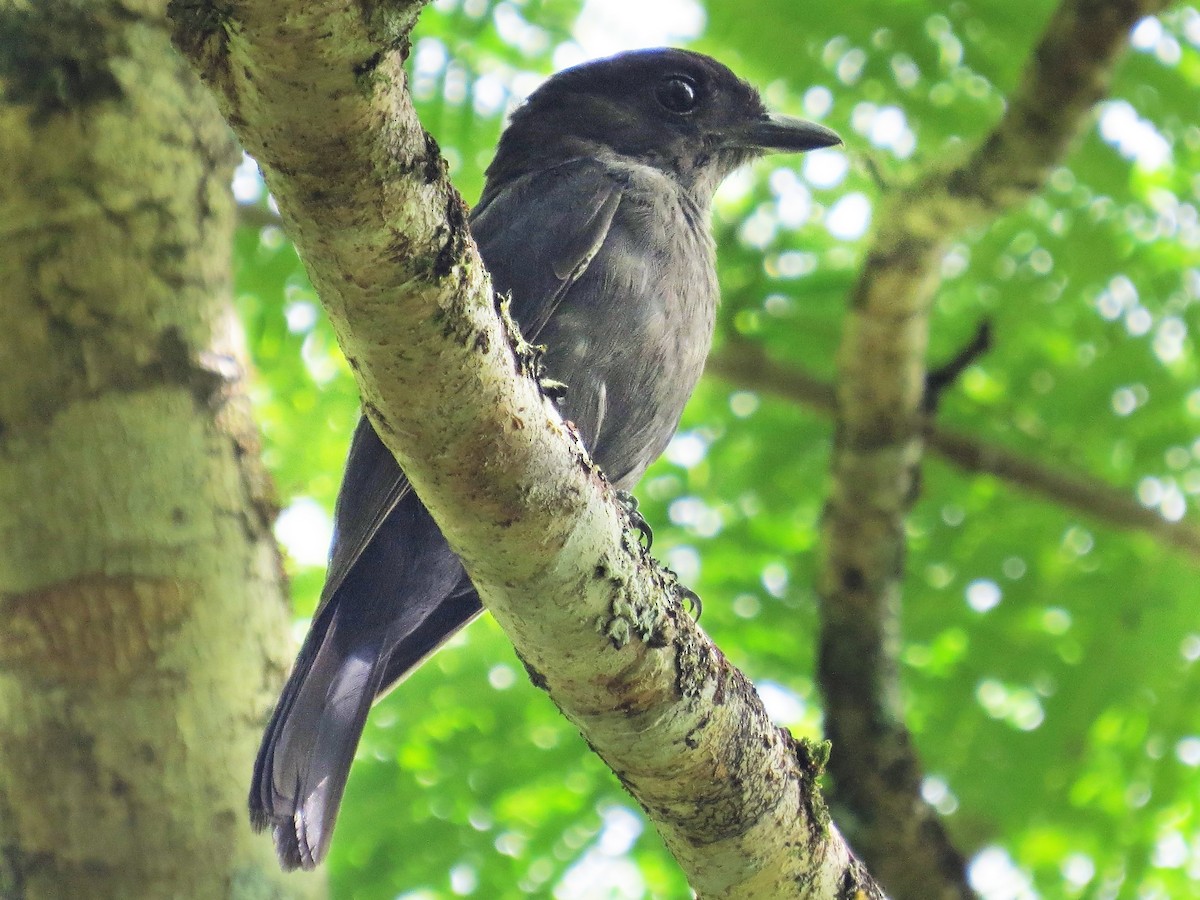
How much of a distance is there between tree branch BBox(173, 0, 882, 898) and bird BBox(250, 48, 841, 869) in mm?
796

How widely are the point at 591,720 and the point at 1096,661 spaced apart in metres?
2.58

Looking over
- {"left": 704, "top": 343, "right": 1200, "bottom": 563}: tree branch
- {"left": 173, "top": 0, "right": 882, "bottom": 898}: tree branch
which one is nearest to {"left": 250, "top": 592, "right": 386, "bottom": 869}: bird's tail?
{"left": 173, "top": 0, "right": 882, "bottom": 898}: tree branch

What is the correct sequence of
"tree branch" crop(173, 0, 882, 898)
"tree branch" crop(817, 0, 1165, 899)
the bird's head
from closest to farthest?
"tree branch" crop(173, 0, 882, 898) < "tree branch" crop(817, 0, 1165, 899) < the bird's head

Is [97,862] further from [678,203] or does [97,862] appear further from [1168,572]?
[1168,572]

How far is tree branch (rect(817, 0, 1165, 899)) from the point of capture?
13.6ft

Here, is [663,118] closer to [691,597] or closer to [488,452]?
[691,597]

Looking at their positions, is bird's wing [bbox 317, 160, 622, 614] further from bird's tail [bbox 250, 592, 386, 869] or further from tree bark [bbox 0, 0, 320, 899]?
A: tree bark [bbox 0, 0, 320, 899]

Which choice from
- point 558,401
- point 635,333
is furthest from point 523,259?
point 558,401

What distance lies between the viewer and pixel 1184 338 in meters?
4.69

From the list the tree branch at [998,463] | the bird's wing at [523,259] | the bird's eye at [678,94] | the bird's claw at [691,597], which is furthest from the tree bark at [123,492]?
the tree branch at [998,463]

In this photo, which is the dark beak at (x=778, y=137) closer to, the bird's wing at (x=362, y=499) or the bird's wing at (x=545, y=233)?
the bird's wing at (x=545, y=233)

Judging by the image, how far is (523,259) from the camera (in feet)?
11.8

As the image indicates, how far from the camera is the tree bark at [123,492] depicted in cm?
302

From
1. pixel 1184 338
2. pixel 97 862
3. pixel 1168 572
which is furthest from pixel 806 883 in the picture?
pixel 1184 338
